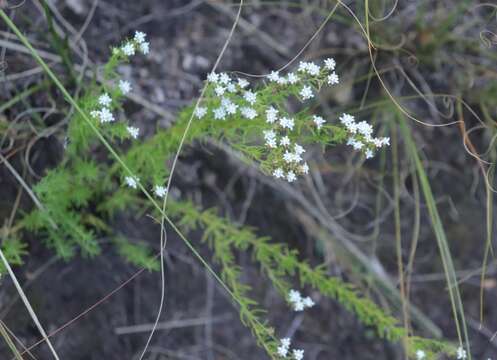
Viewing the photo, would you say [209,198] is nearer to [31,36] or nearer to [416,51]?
[31,36]

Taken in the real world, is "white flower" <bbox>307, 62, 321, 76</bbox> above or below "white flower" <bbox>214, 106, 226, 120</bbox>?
above

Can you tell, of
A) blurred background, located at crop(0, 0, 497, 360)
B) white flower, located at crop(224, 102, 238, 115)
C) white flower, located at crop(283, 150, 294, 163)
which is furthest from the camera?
blurred background, located at crop(0, 0, 497, 360)

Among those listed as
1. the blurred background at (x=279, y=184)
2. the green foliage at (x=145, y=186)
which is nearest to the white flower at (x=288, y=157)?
the green foliage at (x=145, y=186)

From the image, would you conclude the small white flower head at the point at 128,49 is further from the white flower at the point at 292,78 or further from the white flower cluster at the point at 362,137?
the white flower cluster at the point at 362,137

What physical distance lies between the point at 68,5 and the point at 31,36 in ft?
0.53

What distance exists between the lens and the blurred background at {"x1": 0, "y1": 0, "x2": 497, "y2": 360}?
1.74 m

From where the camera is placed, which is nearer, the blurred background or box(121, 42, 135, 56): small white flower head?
box(121, 42, 135, 56): small white flower head

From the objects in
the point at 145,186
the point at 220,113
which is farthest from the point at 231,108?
the point at 145,186

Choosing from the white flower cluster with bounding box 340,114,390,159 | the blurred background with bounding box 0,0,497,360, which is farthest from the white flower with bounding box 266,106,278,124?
the blurred background with bounding box 0,0,497,360

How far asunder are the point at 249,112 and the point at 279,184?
69 cm

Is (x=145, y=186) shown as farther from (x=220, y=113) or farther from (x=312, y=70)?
(x=312, y=70)

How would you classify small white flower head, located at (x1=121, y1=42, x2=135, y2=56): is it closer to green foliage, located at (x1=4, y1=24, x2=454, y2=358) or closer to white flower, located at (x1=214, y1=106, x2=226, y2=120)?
green foliage, located at (x1=4, y1=24, x2=454, y2=358)

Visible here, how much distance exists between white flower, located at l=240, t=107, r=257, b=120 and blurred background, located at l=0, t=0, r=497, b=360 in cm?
58

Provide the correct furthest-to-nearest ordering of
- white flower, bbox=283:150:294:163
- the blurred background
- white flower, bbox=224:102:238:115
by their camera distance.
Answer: the blurred background, white flower, bbox=224:102:238:115, white flower, bbox=283:150:294:163
